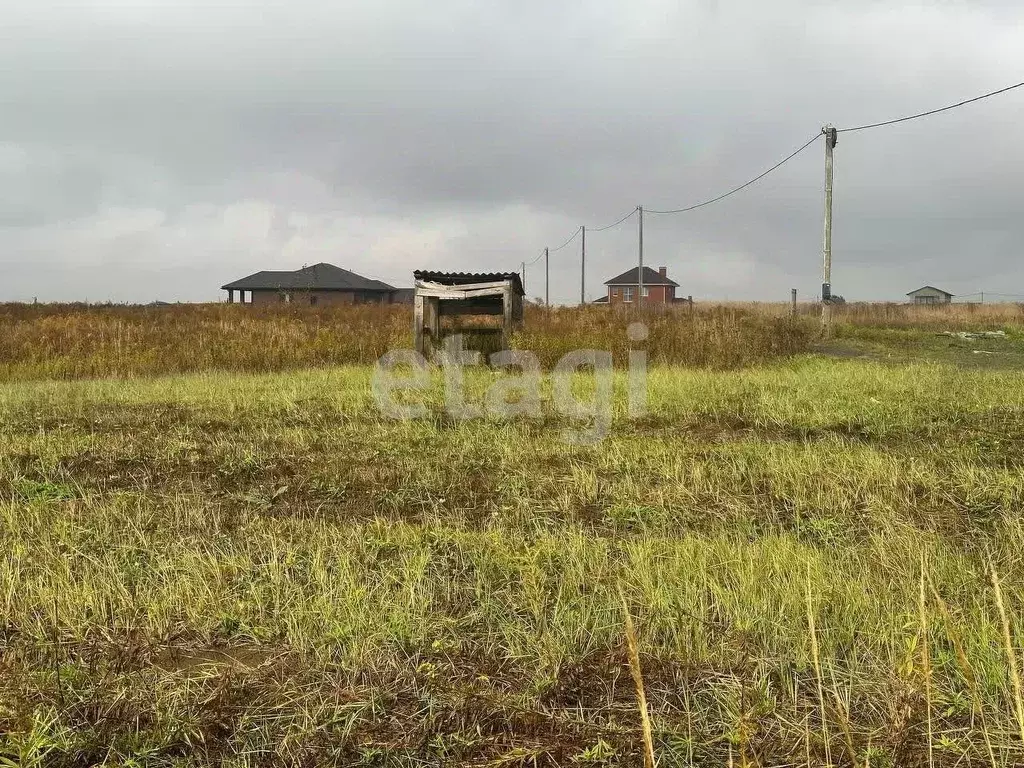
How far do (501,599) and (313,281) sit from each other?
192 ft

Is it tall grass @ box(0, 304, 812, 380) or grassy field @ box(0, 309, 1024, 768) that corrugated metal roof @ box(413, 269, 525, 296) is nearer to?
tall grass @ box(0, 304, 812, 380)

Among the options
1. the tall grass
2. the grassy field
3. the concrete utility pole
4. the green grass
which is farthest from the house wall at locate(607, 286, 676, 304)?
the green grass

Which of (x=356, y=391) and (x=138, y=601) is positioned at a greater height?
(x=356, y=391)

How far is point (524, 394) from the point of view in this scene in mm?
10266

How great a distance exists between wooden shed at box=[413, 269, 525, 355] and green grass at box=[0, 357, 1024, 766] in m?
7.56

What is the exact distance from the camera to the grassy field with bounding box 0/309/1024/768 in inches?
92.0

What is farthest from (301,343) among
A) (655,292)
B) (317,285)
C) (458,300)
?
(655,292)

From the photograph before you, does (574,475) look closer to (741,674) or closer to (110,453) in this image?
(741,674)

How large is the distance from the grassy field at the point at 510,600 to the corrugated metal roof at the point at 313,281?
5256 centimetres

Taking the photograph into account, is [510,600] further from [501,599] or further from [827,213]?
[827,213]

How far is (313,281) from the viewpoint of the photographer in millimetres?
58906

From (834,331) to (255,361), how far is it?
58.4ft

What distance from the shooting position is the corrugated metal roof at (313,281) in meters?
58.0

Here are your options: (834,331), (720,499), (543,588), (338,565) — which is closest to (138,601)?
(338,565)
